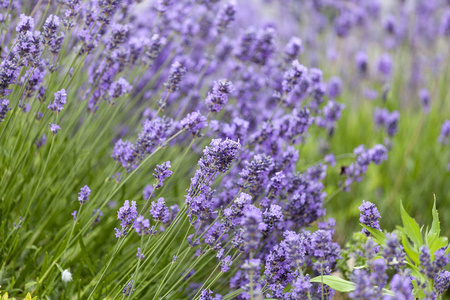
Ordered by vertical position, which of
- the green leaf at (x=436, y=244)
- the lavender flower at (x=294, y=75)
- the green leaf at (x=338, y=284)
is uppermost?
the lavender flower at (x=294, y=75)

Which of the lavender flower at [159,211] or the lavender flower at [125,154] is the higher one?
the lavender flower at [125,154]

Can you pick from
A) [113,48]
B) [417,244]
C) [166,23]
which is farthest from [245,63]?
[417,244]

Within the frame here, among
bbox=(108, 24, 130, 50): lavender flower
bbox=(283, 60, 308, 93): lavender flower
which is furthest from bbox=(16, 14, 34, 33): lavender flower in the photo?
bbox=(283, 60, 308, 93): lavender flower

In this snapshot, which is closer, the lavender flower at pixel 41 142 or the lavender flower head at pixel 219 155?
the lavender flower head at pixel 219 155

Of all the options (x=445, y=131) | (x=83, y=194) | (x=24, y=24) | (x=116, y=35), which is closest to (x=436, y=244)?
(x=83, y=194)

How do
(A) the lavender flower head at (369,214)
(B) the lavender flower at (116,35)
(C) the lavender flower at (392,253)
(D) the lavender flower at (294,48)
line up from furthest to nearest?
(D) the lavender flower at (294,48), (B) the lavender flower at (116,35), (A) the lavender flower head at (369,214), (C) the lavender flower at (392,253)

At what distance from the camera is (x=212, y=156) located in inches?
63.3

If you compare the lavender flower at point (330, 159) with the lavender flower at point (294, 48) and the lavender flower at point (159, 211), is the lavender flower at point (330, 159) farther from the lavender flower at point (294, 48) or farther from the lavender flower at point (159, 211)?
the lavender flower at point (159, 211)

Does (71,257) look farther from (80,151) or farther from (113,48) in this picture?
(113,48)

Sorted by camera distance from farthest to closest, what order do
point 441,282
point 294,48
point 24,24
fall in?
point 294,48 → point 24,24 → point 441,282

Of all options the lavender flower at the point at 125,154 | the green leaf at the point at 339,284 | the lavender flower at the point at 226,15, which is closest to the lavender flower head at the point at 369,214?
the green leaf at the point at 339,284

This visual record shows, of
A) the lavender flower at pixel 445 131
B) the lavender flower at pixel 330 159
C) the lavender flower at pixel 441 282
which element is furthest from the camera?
the lavender flower at pixel 445 131

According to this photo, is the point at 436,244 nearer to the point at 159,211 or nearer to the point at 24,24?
the point at 159,211

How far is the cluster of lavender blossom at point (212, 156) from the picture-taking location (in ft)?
5.23
